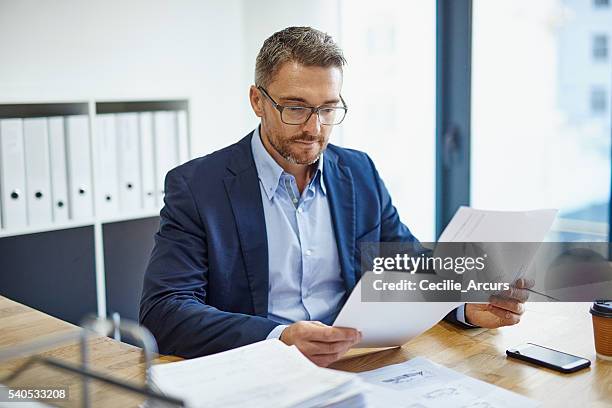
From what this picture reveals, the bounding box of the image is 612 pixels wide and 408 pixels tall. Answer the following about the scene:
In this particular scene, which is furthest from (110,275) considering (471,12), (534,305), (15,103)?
(471,12)

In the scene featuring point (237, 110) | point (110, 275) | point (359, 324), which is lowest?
point (110, 275)

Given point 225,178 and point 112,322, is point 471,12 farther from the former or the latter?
point 112,322

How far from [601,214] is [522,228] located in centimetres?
191

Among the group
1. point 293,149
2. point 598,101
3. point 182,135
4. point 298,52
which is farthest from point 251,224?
point 598,101

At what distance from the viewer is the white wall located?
111 inches

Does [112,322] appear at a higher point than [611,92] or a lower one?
lower

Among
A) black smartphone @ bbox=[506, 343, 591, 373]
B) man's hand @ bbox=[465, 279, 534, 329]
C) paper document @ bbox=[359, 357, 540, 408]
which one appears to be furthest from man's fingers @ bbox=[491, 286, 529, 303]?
paper document @ bbox=[359, 357, 540, 408]

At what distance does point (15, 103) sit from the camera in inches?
106

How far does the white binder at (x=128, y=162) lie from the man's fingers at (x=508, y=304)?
1.73m

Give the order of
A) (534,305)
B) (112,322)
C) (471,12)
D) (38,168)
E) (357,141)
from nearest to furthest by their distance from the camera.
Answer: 1. (112,322)
2. (534,305)
3. (38,168)
4. (471,12)
5. (357,141)

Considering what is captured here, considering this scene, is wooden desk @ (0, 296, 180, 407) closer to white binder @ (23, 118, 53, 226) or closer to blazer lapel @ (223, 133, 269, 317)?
blazer lapel @ (223, 133, 269, 317)

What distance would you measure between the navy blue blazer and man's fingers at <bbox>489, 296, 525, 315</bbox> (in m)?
0.42

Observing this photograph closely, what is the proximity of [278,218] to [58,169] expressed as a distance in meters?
1.19

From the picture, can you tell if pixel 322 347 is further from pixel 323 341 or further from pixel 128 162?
pixel 128 162
